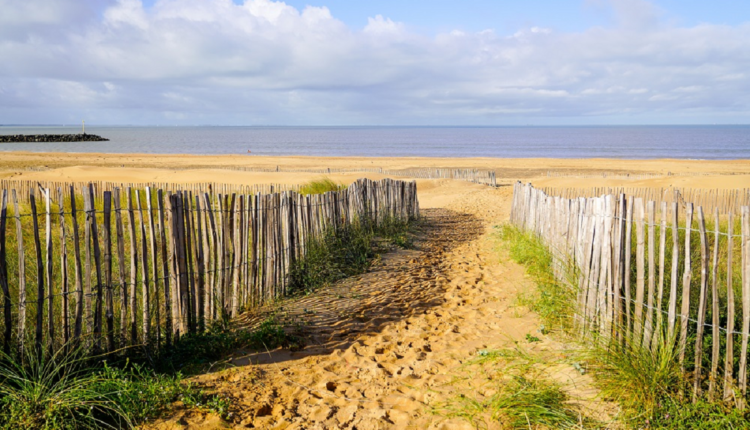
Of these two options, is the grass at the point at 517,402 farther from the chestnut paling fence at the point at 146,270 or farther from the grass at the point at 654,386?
the chestnut paling fence at the point at 146,270

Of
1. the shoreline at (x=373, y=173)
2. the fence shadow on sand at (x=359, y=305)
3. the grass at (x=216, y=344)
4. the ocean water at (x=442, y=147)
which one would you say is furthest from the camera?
the ocean water at (x=442, y=147)

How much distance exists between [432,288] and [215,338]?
3.07 m

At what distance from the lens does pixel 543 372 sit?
402 centimetres

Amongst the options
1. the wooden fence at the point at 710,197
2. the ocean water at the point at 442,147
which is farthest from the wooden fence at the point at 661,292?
the ocean water at the point at 442,147

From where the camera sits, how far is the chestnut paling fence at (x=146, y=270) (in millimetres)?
3703

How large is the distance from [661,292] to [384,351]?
7.52 ft

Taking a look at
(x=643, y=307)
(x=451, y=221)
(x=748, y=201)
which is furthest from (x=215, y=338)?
(x=748, y=201)

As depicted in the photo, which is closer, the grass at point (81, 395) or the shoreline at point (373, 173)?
the grass at point (81, 395)

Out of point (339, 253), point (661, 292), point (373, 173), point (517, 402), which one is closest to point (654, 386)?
point (661, 292)

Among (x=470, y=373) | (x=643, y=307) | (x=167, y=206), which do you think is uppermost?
(x=167, y=206)

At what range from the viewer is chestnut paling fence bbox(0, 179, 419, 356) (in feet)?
12.1

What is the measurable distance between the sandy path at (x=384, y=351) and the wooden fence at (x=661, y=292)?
57cm

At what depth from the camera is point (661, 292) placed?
3.67m

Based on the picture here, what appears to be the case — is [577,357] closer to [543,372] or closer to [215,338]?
[543,372]
